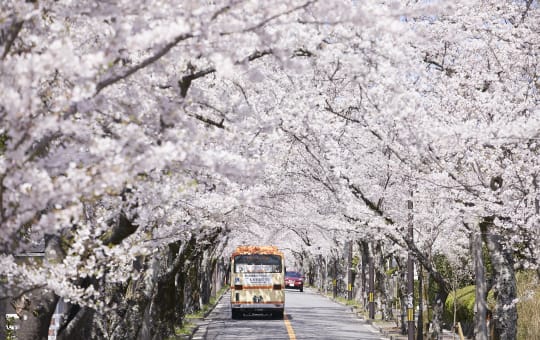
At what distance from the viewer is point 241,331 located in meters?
31.6

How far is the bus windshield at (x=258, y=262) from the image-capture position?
40625 mm

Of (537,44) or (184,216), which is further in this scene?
(184,216)

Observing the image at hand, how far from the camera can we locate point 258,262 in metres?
40.6

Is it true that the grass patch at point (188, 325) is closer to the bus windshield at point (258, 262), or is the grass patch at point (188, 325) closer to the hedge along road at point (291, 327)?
the hedge along road at point (291, 327)

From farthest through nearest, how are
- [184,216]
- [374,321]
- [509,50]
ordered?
[374,321] → [184,216] → [509,50]

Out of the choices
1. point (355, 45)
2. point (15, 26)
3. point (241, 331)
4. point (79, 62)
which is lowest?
point (241, 331)

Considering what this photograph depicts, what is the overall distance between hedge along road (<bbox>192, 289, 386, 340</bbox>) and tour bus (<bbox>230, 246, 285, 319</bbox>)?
1.99 feet

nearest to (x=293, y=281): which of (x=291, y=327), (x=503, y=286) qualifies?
(x=291, y=327)

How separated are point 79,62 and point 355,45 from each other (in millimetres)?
4874

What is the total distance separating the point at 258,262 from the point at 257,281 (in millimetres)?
880

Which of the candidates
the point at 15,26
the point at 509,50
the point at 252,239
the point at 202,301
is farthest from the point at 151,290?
the point at 252,239

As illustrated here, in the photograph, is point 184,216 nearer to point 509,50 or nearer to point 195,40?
point 509,50

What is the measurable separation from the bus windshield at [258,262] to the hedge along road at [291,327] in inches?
89.9

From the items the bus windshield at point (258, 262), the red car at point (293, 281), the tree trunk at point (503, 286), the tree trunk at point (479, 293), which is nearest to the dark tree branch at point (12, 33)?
the tree trunk at point (503, 286)
